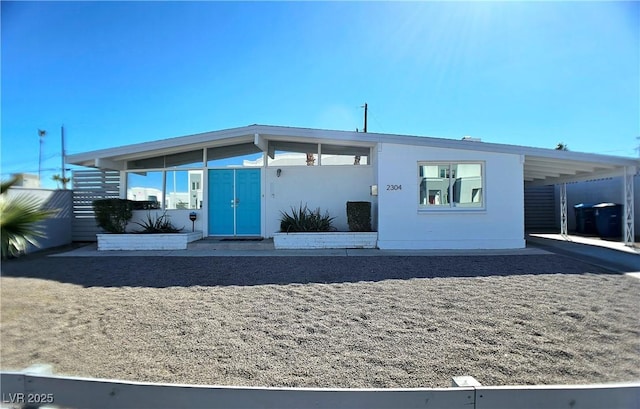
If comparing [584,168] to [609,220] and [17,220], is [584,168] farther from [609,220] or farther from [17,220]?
[17,220]

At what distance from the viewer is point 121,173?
10.9 metres

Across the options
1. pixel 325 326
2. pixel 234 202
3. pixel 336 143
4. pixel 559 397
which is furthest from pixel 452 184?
pixel 559 397

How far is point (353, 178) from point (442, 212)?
8.93ft

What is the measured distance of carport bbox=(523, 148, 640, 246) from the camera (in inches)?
346

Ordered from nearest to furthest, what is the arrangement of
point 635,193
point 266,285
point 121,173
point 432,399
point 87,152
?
1. point 432,399
2. point 266,285
3. point 87,152
4. point 121,173
5. point 635,193

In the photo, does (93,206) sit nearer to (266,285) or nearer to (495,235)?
(266,285)

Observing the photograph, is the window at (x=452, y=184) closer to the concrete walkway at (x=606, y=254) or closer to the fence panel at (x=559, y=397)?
the concrete walkway at (x=606, y=254)

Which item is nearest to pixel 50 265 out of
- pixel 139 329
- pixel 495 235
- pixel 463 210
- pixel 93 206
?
pixel 139 329

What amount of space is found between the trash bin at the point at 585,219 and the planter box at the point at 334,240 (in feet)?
33.3

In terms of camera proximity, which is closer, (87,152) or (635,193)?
(87,152)

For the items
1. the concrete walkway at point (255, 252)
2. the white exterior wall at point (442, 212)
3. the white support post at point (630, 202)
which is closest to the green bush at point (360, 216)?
the white exterior wall at point (442, 212)

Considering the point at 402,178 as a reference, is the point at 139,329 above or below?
below

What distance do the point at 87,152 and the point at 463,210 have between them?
35.1 feet

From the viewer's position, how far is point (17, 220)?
2.73 metres
